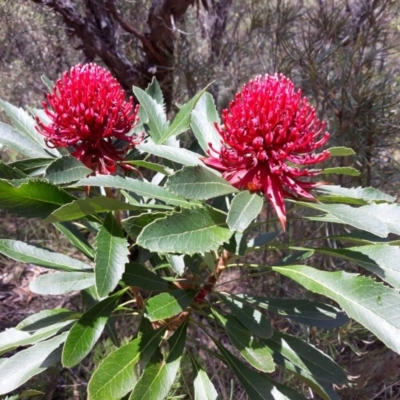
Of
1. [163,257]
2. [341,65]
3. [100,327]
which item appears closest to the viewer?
[100,327]

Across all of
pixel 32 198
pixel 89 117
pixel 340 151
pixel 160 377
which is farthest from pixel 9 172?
pixel 340 151

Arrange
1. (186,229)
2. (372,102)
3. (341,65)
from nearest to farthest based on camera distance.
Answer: (186,229), (372,102), (341,65)

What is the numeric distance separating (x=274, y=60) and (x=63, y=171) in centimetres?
174

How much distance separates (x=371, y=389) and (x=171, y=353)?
4.69ft

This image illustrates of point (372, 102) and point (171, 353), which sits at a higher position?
point (372, 102)

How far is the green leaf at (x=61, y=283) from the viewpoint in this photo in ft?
3.92

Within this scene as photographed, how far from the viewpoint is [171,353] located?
4.24ft

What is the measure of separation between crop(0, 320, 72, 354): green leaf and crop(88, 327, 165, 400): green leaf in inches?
10.2

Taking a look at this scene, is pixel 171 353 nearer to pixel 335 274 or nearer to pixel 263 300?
pixel 263 300

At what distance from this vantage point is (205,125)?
4.34 ft

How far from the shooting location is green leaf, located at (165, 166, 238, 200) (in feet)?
3.13

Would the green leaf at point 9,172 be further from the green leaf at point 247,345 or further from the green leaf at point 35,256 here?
the green leaf at point 247,345

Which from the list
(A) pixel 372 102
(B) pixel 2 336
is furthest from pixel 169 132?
(A) pixel 372 102

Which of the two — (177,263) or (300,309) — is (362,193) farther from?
(177,263)
